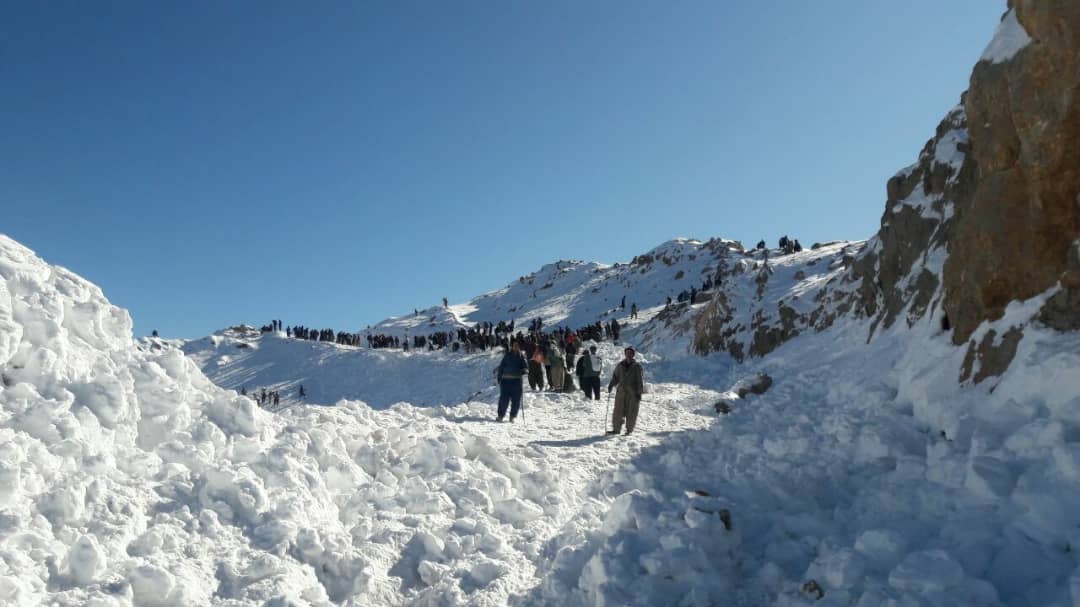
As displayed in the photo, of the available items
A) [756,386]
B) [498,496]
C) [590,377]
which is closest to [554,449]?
[498,496]

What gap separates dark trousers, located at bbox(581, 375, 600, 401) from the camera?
56.5 feet

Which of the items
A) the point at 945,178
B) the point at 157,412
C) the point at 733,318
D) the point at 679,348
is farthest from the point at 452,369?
the point at 157,412

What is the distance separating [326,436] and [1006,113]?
407 inches

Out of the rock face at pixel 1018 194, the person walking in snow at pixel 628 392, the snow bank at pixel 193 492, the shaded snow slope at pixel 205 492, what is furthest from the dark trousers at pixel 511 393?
the rock face at pixel 1018 194

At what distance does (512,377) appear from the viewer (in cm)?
1305

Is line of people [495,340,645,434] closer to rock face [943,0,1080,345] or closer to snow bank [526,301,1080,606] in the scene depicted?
snow bank [526,301,1080,606]

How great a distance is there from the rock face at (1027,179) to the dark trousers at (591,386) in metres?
9.27

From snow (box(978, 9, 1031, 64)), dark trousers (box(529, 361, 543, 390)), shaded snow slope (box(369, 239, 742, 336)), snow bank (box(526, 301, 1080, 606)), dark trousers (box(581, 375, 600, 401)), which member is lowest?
snow bank (box(526, 301, 1080, 606))

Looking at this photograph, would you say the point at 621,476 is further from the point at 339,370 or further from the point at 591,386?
the point at 339,370

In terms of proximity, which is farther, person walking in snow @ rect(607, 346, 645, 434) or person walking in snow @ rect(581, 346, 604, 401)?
person walking in snow @ rect(581, 346, 604, 401)

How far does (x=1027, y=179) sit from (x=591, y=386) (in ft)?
37.0

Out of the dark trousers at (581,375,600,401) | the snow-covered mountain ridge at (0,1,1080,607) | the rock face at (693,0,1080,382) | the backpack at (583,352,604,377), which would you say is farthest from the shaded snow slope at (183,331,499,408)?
the rock face at (693,0,1080,382)

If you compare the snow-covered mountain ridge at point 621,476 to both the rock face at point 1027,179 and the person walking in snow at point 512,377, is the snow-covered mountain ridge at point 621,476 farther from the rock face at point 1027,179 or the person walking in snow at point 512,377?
the person walking in snow at point 512,377

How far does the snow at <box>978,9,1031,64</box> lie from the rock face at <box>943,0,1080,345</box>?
5cm
